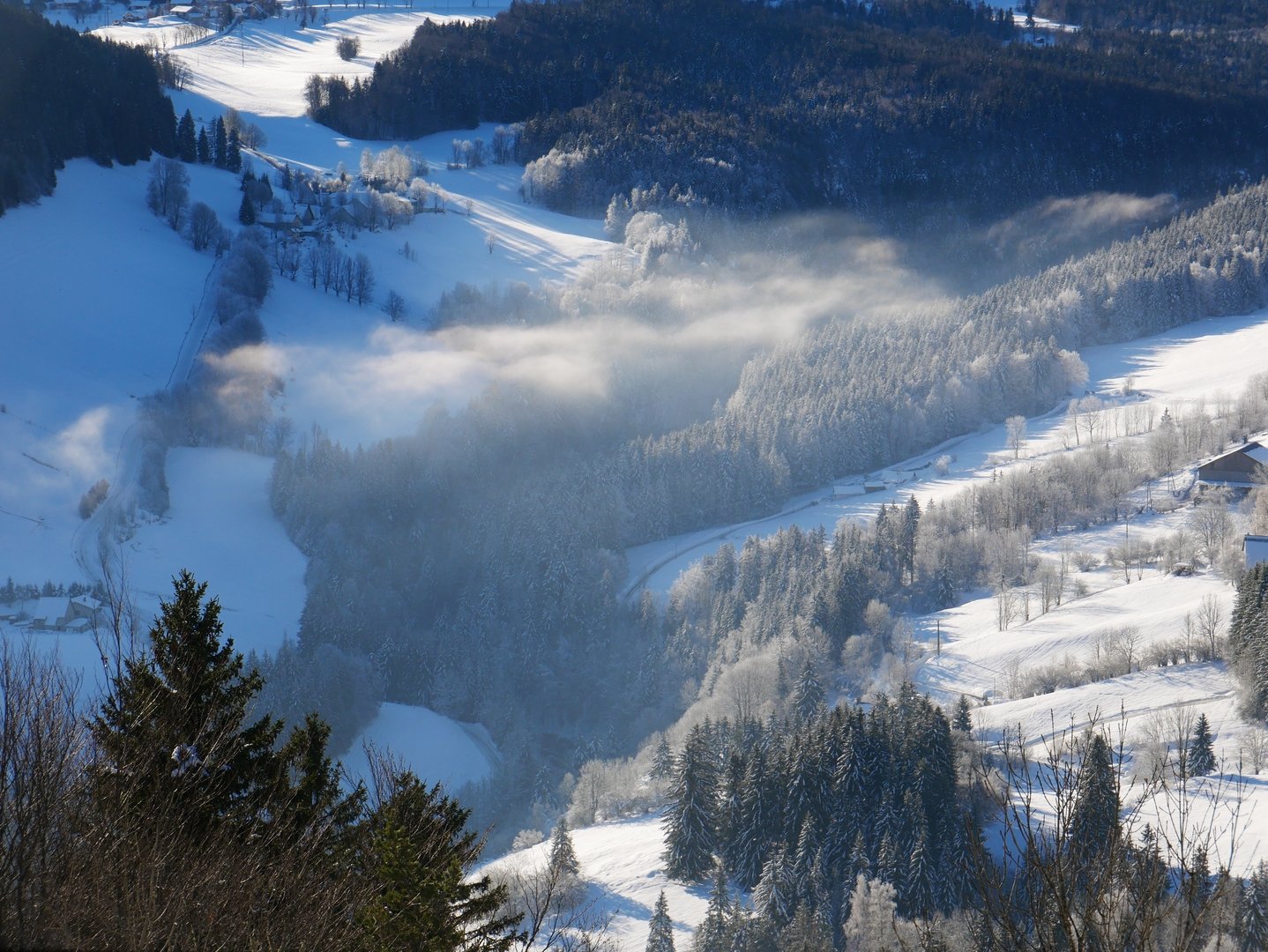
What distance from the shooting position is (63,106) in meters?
136

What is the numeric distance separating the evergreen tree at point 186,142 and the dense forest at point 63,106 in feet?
3.18

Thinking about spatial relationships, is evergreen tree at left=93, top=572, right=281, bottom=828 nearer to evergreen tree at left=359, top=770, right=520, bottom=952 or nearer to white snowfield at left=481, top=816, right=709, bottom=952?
evergreen tree at left=359, top=770, right=520, bottom=952

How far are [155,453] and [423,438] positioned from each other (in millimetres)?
24284

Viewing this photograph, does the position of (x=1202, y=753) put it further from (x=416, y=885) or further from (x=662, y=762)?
(x=416, y=885)

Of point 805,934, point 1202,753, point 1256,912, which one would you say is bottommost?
point 805,934

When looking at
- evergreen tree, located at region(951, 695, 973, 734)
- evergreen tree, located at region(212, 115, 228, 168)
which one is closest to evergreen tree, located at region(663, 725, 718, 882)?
evergreen tree, located at region(951, 695, 973, 734)

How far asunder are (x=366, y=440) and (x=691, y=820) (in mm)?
64970

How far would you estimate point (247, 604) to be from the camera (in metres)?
87.6

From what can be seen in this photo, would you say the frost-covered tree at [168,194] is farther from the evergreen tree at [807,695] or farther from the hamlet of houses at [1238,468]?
the hamlet of houses at [1238,468]

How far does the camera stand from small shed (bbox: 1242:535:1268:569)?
242 ft

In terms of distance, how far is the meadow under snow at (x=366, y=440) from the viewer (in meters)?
63.2

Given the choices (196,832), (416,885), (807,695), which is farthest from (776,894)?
(196,832)

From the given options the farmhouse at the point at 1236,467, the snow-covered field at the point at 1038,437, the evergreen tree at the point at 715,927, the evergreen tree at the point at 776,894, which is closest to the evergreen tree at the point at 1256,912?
the evergreen tree at the point at 776,894

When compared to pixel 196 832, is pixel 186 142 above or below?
below
